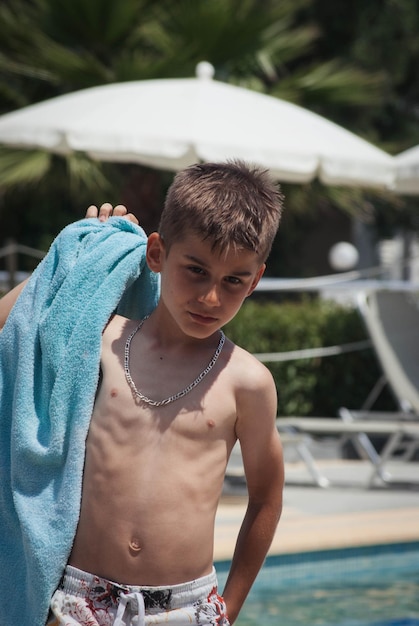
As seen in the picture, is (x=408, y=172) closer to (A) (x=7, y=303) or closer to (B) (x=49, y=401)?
(A) (x=7, y=303)

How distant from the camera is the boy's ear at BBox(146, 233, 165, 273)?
7.36ft

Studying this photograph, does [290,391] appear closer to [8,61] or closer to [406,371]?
[406,371]

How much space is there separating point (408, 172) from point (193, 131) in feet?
8.58

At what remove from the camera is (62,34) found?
1155 centimetres

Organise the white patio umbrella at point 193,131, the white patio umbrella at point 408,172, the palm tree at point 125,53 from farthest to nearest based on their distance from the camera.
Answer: the palm tree at point 125,53 < the white patio umbrella at point 408,172 < the white patio umbrella at point 193,131

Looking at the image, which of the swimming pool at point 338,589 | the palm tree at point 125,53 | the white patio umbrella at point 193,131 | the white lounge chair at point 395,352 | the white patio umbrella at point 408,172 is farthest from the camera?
the palm tree at point 125,53

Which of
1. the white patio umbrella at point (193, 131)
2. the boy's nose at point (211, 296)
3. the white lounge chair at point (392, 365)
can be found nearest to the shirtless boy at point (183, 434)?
the boy's nose at point (211, 296)

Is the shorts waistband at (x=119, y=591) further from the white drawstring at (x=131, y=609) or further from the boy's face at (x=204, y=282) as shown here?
the boy's face at (x=204, y=282)

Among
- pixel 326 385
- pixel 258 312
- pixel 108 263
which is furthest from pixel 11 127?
pixel 108 263

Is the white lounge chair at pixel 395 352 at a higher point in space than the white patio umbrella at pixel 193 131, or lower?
lower

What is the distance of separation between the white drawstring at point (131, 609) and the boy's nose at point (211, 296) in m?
0.54

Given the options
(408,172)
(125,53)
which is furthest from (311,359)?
(125,53)

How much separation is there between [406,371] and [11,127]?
11.8 feet

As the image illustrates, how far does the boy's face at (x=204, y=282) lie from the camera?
6.89 feet
